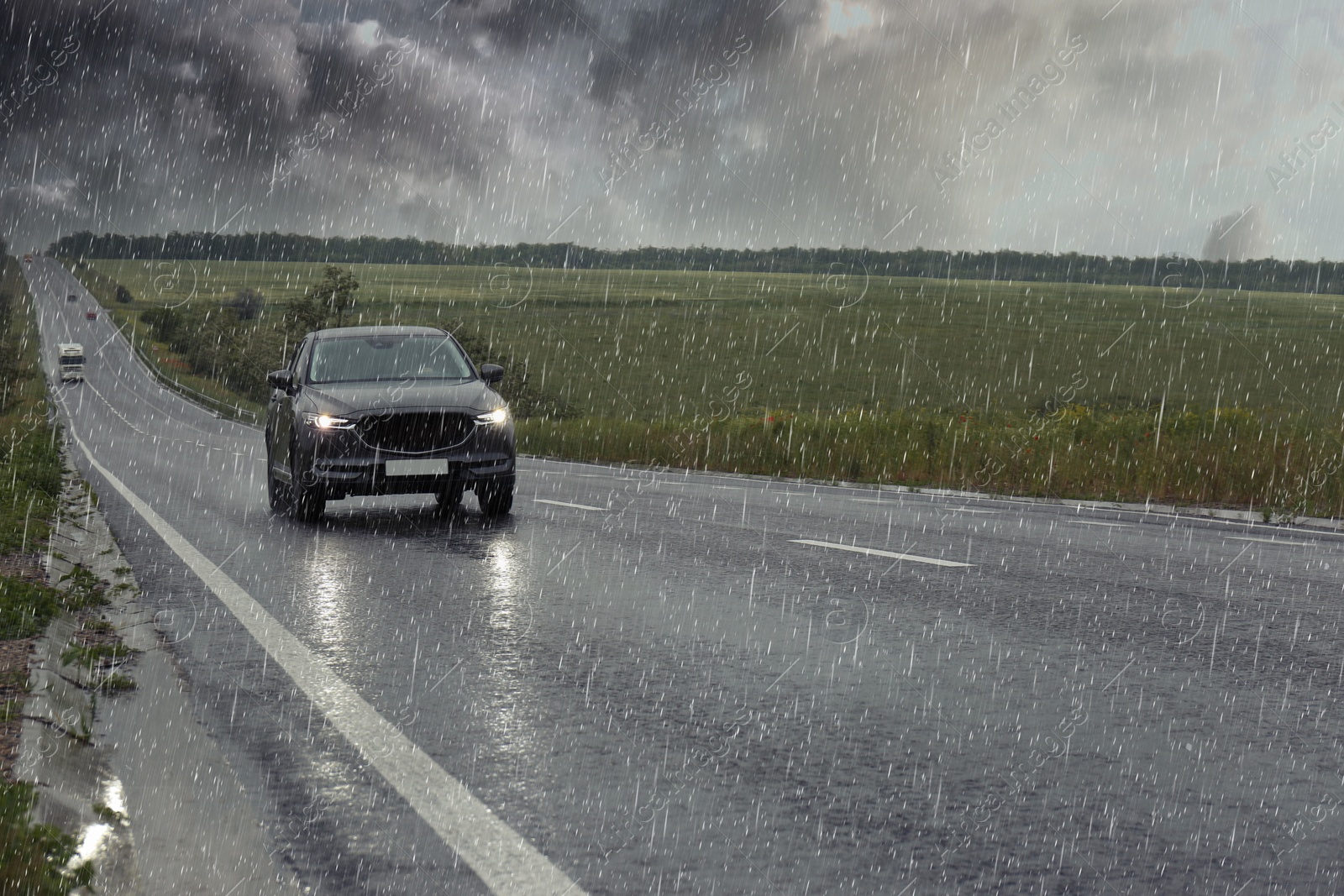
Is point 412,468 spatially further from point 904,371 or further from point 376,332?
point 904,371

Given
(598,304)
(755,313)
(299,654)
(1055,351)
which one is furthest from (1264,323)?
(299,654)

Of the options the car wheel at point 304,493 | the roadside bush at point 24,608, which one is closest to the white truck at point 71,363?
the car wheel at point 304,493

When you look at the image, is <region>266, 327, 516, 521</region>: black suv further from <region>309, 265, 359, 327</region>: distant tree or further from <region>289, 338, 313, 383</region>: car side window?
<region>309, 265, 359, 327</region>: distant tree

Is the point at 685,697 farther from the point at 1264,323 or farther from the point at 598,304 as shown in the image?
the point at 598,304

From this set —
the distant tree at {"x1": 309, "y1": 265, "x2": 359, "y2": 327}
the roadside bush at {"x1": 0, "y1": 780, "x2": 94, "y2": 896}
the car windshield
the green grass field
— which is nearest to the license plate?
the car windshield

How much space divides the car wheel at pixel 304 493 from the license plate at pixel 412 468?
2.19ft

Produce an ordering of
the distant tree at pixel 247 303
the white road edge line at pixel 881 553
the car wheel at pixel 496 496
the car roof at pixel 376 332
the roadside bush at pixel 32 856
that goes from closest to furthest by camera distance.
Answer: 1. the roadside bush at pixel 32 856
2. the white road edge line at pixel 881 553
3. the car wheel at pixel 496 496
4. the car roof at pixel 376 332
5. the distant tree at pixel 247 303

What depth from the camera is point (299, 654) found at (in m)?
6.26

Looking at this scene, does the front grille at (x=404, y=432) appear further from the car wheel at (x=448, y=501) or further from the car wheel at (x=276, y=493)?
the car wheel at (x=276, y=493)

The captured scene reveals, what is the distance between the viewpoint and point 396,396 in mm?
11906

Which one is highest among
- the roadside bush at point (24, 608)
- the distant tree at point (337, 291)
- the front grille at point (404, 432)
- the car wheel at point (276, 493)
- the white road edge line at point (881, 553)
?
the distant tree at point (337, 291)

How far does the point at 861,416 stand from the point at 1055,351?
4763 centimetres

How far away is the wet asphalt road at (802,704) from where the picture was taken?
352 centimetres

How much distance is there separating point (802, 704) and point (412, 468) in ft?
23.2
